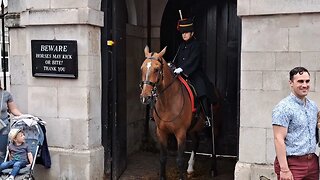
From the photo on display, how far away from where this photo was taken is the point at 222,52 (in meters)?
8.45

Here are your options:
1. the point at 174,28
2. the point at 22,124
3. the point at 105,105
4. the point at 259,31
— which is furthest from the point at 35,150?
the point at 174,28

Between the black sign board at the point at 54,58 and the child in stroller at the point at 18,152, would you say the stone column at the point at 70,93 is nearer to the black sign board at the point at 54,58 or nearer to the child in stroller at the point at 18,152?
the black sign board at the point at 54,58

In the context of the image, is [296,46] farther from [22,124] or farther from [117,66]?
[22,124]

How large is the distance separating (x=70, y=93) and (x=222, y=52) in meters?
3.37

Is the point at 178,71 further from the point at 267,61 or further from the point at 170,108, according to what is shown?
the point at 267,61

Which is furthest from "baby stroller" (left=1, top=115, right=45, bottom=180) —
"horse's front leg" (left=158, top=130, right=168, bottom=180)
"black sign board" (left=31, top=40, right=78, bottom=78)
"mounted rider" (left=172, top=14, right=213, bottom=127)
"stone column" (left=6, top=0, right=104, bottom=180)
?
"mounted rider" (left=172, top=14, right=213, bottom=127)

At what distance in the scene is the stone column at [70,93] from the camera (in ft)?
21.1

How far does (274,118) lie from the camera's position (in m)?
3.82

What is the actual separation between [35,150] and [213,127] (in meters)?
3.12

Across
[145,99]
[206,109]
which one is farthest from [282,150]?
[206,109]

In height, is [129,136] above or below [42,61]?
below

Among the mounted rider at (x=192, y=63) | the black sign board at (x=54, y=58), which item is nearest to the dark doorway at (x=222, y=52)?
the mounted rider at (x=192, y=63)

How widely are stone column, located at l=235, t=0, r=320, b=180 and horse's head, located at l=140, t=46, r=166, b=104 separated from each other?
46.7 inches

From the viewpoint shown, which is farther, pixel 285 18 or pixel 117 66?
pixel 117 66
